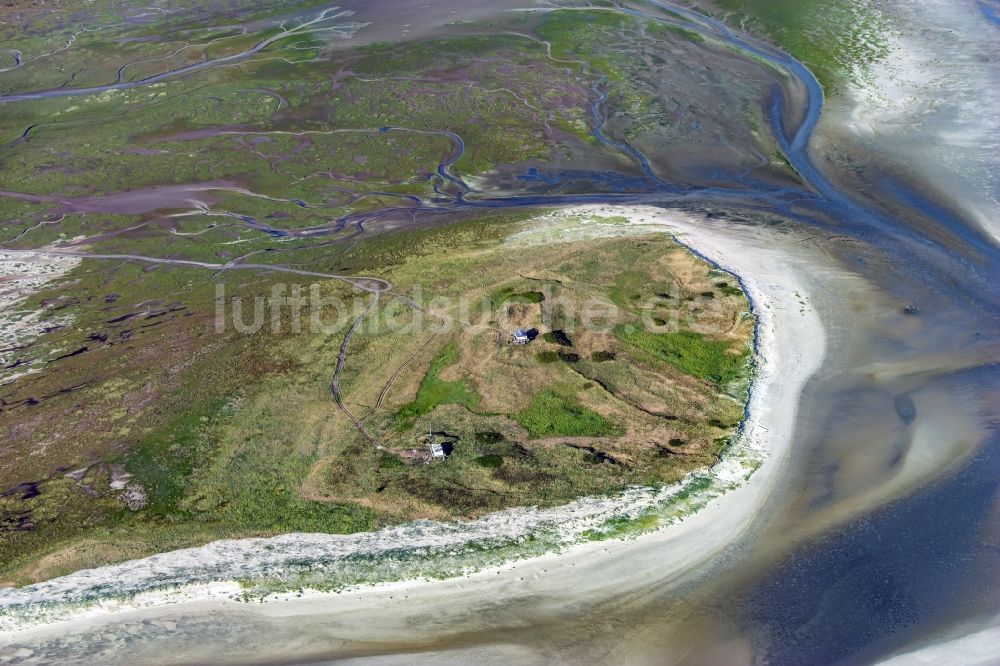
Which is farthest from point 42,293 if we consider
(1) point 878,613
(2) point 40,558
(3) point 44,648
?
(1) point 878,613

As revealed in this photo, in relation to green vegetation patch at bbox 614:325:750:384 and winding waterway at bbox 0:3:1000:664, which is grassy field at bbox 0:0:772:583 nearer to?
green vegetation patch at bbox 614:325:750:384

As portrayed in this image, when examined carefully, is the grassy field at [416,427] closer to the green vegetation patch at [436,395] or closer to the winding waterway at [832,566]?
the green vegetation patch at [436,395]

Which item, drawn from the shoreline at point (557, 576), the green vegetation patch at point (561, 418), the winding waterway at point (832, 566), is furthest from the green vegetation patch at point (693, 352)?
the green vegetation patch at point (561, 418)

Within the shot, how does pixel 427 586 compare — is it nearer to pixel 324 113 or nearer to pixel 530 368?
pixel 530 368

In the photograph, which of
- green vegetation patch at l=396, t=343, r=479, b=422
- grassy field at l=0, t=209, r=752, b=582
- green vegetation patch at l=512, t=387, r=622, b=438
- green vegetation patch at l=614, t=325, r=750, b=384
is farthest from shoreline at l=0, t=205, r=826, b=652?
green vegetation patch at l=396, t=343, r=479, b=422

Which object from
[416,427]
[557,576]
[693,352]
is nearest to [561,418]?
[416,427]
